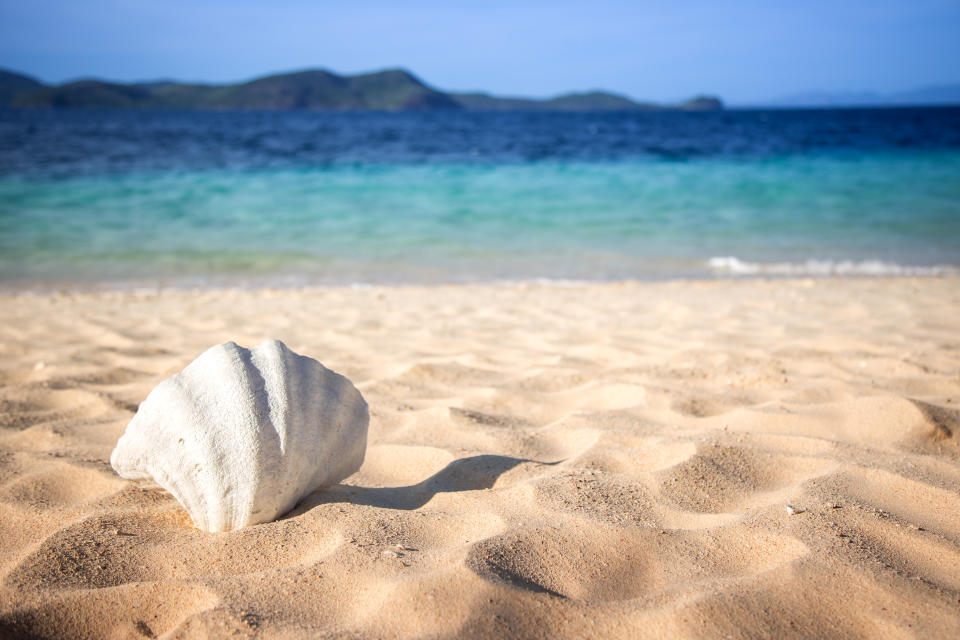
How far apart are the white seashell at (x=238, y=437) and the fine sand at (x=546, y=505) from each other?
83mm

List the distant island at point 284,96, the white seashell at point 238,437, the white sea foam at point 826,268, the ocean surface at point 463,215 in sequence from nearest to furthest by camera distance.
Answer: the white seashell at point 238,437, the white sea foam at point 826,268, the ocean surface at point 463,215, the distant island at point 284,96

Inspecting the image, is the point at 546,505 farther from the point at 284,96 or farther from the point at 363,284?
the point at 284,96

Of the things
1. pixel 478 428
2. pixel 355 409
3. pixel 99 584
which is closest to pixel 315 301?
pixel 478 428

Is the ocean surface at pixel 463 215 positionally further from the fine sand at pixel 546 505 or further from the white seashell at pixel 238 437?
the white seashell at pixel 238 437

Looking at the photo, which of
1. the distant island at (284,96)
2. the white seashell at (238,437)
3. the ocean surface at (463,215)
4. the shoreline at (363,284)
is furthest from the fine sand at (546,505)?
the distant island at (284,96)

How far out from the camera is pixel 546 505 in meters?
1.69

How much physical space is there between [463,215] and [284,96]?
76.5 meters

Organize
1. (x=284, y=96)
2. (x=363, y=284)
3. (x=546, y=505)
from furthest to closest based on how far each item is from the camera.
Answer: (x=284, y=96) < (x=363, y=284) < (x=546, y=505)

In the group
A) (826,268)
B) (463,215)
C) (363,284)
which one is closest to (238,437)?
(363,284)

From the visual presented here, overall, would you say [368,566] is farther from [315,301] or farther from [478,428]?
[315,301]

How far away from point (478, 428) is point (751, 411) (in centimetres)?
104

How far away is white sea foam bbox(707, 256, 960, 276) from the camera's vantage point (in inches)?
283

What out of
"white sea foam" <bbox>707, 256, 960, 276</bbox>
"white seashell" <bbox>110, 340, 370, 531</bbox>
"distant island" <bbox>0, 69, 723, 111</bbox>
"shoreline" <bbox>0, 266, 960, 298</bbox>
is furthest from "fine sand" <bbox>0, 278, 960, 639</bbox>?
"distant island" <bbox>0, 69, 723, 111</bbox>

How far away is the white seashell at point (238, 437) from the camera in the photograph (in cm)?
156
